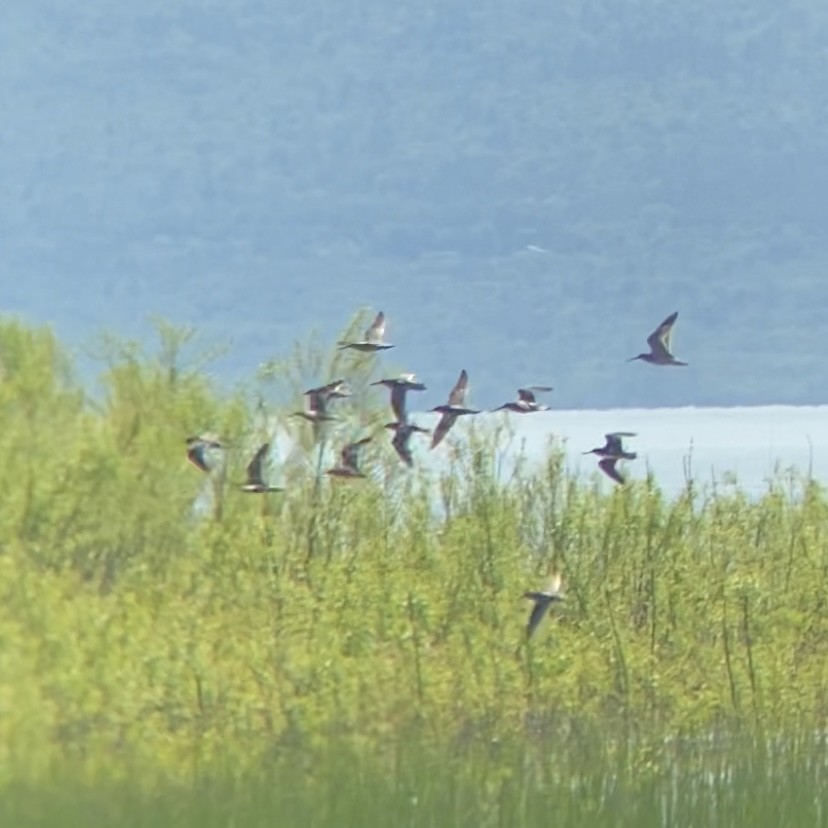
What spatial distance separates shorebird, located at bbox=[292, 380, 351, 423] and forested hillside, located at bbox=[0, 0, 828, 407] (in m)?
2.70

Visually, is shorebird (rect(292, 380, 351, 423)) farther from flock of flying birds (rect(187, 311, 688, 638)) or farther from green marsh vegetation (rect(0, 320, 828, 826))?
green marsh vegetation (rect(0, 320, 828, 826))

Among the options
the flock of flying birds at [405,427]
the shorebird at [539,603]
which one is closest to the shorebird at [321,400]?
the flock of flying birds at [405,427]

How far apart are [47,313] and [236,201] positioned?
150 inches

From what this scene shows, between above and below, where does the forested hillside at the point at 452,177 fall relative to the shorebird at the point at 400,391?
above

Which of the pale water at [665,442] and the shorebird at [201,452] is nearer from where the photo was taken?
the shorebird at [201,452]

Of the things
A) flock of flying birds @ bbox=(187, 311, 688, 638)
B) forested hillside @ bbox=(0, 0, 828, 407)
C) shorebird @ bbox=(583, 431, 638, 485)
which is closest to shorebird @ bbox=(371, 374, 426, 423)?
flock of flying birds @ bbox=(187, 311, 688, 638)

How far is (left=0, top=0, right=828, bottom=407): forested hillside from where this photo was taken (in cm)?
1002

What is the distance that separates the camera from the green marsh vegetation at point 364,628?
4.53 meters

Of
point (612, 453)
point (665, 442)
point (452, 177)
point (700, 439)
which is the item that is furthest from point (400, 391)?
point (452, 177)

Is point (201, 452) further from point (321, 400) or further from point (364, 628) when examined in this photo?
point (364, 628)

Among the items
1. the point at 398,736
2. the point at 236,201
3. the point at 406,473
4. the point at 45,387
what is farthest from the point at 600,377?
the point at 398,736

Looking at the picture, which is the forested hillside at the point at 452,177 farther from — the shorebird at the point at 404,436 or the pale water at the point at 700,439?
the shorebird at the point at 404,436

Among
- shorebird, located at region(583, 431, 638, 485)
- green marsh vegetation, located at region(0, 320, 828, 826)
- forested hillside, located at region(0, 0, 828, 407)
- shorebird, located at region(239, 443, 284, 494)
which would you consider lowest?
green marsh vegetation, located at region(0, 320, 828, 826)

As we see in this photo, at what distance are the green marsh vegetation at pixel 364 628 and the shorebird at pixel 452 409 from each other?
277 mm
